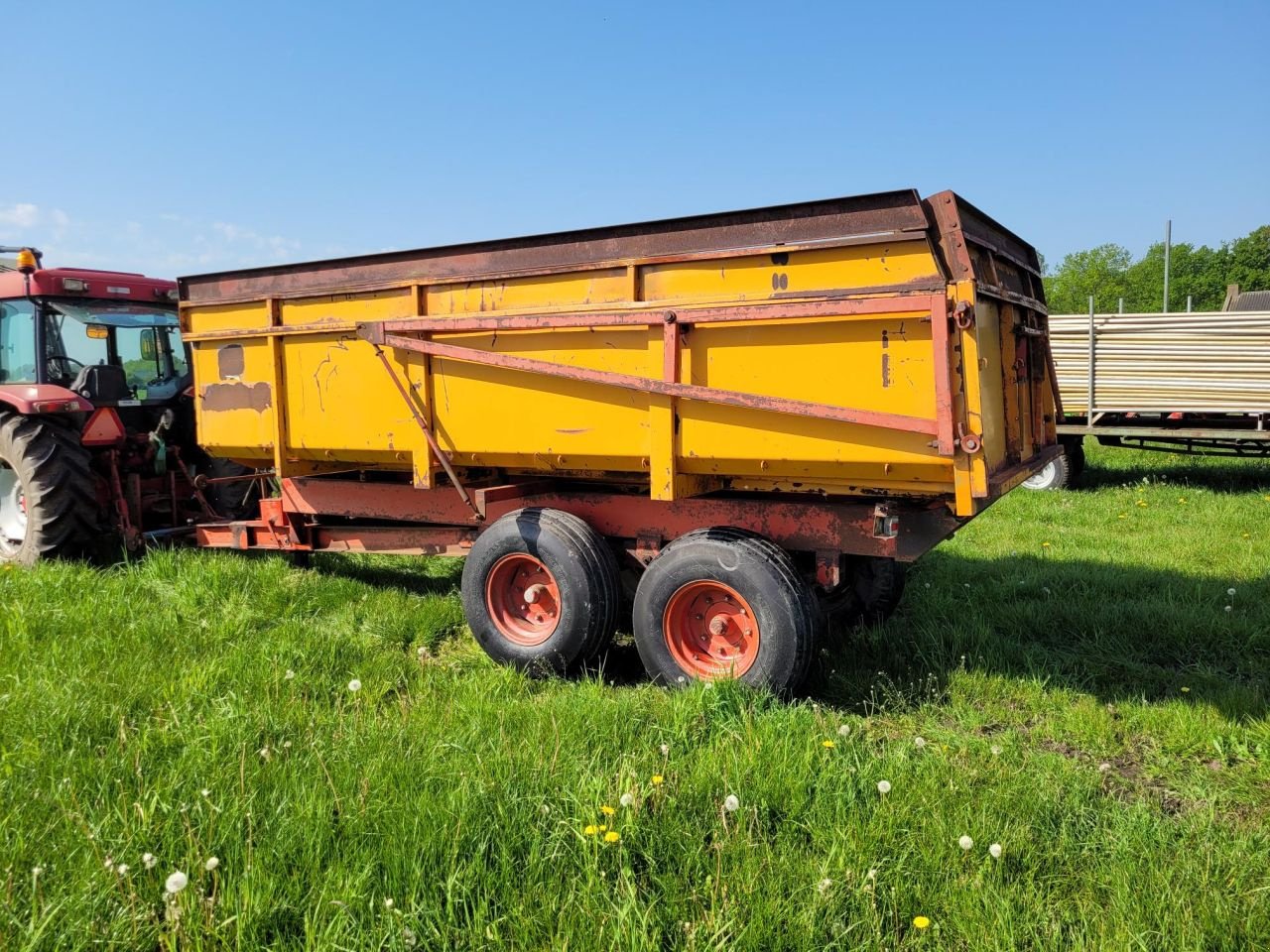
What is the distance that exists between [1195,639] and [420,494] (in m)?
4.56

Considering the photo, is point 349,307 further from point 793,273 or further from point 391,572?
point 793,273

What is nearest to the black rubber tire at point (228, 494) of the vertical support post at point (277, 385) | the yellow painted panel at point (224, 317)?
the yellow painted panel at point (224, 317)

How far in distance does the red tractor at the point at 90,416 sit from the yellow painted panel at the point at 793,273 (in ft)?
15.2

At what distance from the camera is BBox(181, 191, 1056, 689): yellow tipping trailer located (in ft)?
11.9

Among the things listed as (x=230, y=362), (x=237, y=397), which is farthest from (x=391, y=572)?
(x=230, y=362)

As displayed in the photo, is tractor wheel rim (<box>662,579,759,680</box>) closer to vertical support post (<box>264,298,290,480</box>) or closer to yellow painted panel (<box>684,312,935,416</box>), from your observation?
yellow painted panel (<box>684,312,935,416</box>)

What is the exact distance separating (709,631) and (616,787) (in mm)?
1402

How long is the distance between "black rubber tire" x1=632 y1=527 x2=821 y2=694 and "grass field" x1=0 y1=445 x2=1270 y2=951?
0.63ft

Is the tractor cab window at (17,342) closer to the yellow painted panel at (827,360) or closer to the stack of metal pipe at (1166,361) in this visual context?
the yellow painted panel at (827,360)

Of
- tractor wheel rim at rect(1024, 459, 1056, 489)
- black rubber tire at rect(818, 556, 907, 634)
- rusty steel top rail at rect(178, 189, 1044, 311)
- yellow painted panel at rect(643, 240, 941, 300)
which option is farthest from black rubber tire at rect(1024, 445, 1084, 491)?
yellow painted panel at rect(643, 240, 941, 300)

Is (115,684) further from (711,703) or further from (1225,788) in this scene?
(1225,788)

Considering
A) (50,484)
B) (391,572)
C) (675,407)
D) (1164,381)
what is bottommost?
(391,572)

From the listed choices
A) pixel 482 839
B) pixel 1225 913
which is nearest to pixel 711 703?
pixel 482 839

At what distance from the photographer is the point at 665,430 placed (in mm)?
4066
